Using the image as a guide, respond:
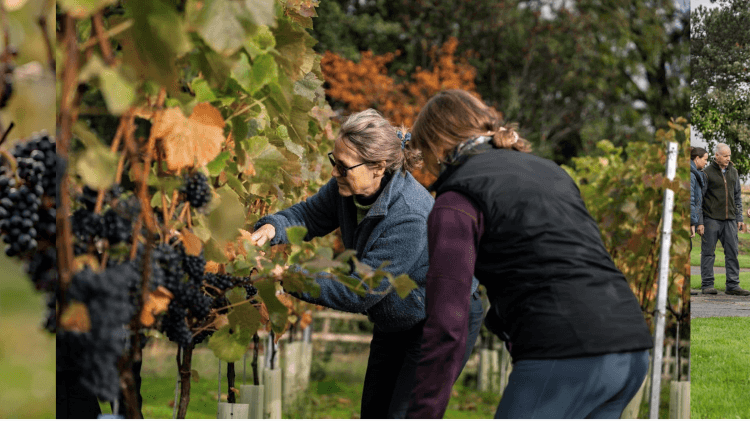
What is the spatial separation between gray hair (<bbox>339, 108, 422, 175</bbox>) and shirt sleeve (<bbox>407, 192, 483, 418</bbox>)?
35.7 inches

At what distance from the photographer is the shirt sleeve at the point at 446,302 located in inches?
60.8

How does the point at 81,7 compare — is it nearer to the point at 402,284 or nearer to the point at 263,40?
the point at 263,40

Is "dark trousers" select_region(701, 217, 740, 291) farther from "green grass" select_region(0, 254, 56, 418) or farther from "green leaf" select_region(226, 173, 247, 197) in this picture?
"green grass" select_region(0, 254, 56, 418)

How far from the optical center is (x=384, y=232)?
235 cm

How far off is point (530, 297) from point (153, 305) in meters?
0.83

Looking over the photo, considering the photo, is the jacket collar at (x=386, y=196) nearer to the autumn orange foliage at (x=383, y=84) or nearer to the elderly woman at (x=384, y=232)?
the elderly woman at (x=384, y=232)

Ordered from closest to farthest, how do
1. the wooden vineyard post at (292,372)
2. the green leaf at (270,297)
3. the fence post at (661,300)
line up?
the green leaf at (270,297) → the fence post at (661,300) → the wooden vineyard post at (292,372)

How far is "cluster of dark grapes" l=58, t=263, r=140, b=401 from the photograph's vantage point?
Answer: 0.99 metres

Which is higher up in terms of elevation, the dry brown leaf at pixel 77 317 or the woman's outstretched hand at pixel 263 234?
the woman's outstretched hand at pixel 263 234

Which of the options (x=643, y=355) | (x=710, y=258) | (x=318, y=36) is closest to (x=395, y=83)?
(x=318, y=36)

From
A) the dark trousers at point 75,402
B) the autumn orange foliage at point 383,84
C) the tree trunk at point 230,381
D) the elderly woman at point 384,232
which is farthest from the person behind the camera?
the autumn orange foliage at point 383,84

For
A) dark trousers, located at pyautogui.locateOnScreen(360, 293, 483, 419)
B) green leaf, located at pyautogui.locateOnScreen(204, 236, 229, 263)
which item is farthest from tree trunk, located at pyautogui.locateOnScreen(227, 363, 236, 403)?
green leaf, located at pyautogui.locateOnScreen(204, 236, 229, 263)

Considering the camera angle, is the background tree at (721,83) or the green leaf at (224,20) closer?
the green leaf at (224,20)

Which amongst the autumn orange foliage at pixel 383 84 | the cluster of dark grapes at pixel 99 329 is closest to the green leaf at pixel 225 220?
the cluster of dark grapes at pixel 99 329
